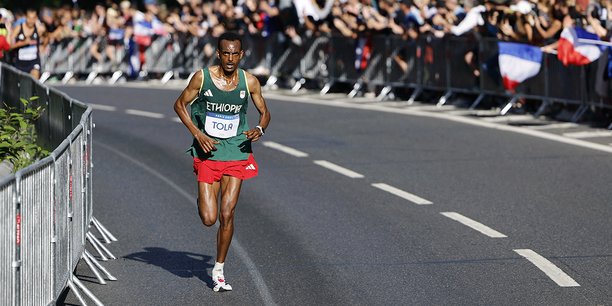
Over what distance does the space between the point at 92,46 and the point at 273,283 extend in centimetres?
2859

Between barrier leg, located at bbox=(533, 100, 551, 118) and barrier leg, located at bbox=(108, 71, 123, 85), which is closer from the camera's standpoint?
barrier leg, located at bbox=(533, 100, 551, 118)

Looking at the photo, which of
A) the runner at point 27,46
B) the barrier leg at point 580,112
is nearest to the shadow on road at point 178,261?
the barrier leg at point 580,112

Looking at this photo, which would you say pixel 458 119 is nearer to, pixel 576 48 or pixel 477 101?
pixel 477 101

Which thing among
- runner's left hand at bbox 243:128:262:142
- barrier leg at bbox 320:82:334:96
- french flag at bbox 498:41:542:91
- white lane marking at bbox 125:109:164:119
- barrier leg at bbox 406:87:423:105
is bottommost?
barrier leg at bbox 320:82:334:96

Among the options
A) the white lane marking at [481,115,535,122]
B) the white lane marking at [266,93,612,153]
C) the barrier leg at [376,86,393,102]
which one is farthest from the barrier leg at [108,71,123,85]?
the white lane marking at [481,115,535,122]

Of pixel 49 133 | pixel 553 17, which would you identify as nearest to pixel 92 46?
pixel 553 17

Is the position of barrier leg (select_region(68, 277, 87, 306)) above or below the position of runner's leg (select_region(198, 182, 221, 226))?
below

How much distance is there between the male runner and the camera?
1027 cm

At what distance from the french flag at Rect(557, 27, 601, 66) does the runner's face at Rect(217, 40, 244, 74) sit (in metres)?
10.9

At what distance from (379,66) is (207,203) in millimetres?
17454

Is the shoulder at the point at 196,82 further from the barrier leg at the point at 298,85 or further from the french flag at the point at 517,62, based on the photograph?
the barrier leg at the point at 298,85

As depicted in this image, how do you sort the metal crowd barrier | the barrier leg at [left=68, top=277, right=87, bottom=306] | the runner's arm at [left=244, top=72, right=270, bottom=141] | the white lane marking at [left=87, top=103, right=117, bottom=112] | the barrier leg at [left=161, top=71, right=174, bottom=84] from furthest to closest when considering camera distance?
the barrier leg at [left=161, top=71, right=174, bottom=84] → the white lane marking at [left=87, top=103, right=117, bottom=112] → the metal crowd barrier → the runner's arm at [left=244, top=72, right=270, bottom=141] → the barrier leg at [left=68, top=277, right=87, bottom=306]

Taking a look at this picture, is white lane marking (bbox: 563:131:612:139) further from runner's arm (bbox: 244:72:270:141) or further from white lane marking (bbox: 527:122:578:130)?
runner's arm (bbox: 244:72:270:141)

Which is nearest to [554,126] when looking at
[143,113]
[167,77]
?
[143,113]
